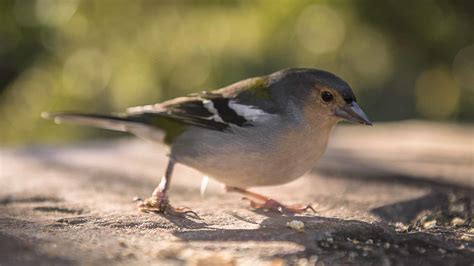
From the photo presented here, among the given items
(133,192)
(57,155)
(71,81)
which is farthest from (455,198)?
(71,81)

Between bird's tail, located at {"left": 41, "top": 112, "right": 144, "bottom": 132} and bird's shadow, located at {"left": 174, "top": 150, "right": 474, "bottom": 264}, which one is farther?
bird's tail, located at {"left": 41, "top": 112, "right": 144, "bottom": 132}

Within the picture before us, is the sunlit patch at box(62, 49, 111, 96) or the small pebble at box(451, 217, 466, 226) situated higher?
the sunlit patch at box(62, 49, 111, 96)

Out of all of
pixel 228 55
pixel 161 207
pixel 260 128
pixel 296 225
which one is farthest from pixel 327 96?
pixel 228 55

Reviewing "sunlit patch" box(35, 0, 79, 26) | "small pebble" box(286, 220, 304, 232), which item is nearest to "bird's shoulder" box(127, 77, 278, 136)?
"small pebble" box(286, 220, 304, 232)

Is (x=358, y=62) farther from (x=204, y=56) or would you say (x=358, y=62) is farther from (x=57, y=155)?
(x=57, y=155)

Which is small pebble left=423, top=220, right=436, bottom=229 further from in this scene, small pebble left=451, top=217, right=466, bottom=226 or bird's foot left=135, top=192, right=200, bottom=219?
bird's foot left=135, top=192, right=200, bottom=219

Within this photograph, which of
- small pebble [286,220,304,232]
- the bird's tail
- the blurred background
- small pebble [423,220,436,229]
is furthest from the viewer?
the blurred background
